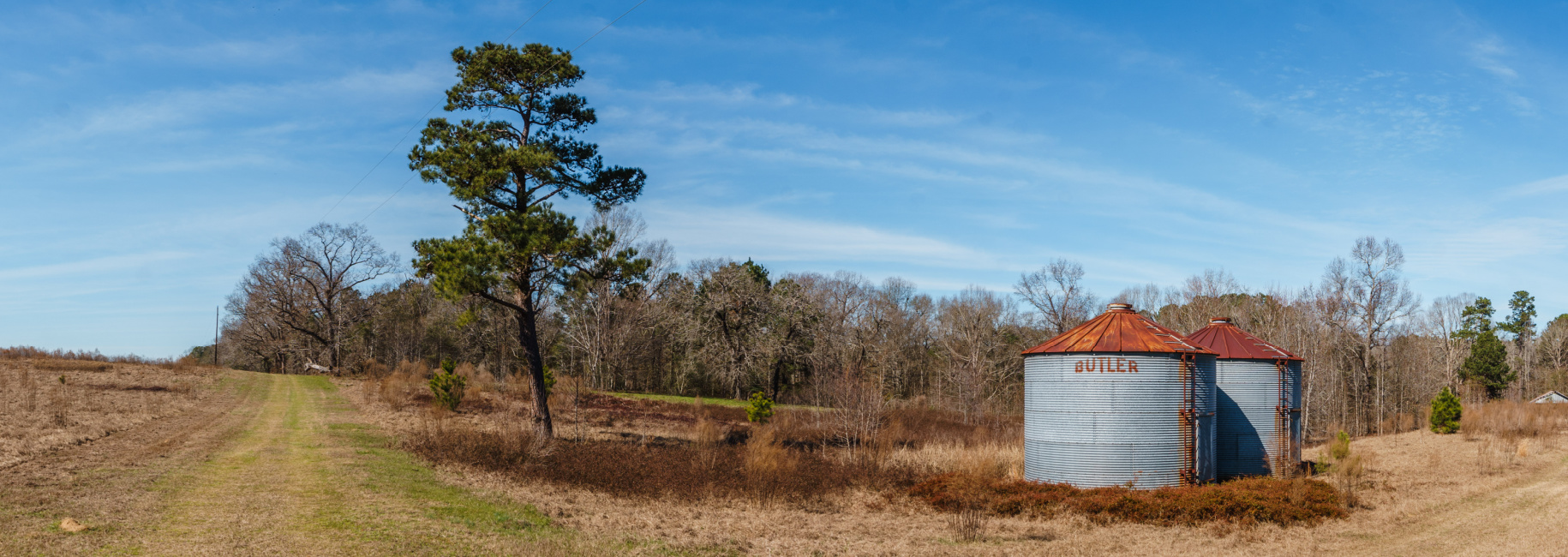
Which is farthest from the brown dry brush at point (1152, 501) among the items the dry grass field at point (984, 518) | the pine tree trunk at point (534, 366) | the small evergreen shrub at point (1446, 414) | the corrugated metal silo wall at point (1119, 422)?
the small evergreen shrub at point (1446, 414)

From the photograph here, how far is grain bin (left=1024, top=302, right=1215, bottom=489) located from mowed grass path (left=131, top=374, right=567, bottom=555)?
11.7 m

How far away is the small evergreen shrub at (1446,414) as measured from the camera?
3447 cm

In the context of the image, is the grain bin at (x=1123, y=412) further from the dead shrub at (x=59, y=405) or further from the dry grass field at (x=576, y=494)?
the dead shrub at (x=59, y=405)

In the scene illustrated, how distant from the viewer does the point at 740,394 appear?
2169 inches

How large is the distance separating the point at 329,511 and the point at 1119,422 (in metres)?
15.3

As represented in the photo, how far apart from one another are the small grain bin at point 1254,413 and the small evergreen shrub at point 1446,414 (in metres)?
17.7

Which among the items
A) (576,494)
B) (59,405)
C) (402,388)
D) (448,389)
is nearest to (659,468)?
(576,494)

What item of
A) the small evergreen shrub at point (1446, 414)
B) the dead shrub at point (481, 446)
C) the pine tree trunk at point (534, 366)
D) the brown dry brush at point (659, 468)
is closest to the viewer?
the brown dry brush at point (659, 468)

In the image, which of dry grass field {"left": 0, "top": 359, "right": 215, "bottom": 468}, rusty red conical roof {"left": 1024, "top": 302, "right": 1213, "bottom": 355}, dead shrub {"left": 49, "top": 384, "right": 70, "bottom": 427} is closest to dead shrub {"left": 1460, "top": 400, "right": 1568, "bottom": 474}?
rusty red conical roof {"left": 1024, "top": 302, "right": 1213, "bottom": 355}

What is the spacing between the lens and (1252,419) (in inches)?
881

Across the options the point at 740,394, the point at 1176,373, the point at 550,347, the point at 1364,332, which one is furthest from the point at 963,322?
the point at 1176,373

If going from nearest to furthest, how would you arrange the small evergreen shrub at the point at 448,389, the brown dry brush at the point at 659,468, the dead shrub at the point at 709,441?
the brown dry brush at the point at 659,468 → the dead shrub at the point at 709,441 → the small evergreen shrub at the point at 448,389

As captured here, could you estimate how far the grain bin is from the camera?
18.0 metres

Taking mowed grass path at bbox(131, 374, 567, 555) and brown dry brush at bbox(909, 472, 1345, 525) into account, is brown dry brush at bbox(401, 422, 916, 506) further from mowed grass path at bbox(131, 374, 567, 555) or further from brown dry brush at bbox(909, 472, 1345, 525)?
brown dry brush at bbox(909, 472, 1345, 525)
